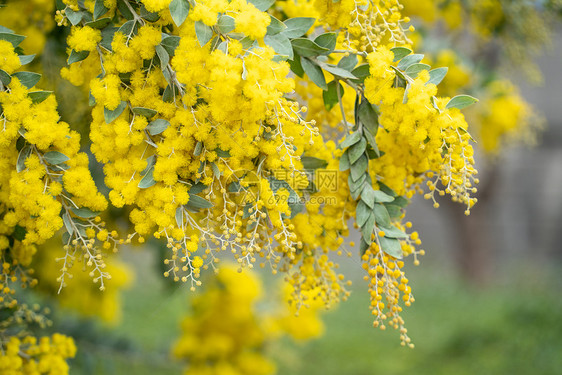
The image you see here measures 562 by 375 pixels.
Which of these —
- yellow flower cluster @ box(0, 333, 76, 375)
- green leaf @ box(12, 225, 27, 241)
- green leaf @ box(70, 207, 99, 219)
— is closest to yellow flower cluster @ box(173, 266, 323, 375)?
yellow flower cluster @ box(0, 333, 76, 375)

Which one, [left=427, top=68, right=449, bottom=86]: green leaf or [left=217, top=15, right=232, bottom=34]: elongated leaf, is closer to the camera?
[left=217, top=15, right=232, bottom=34]: elongated leaf

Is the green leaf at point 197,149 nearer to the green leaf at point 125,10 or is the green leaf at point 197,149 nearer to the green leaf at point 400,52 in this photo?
the green leaf at point 125,10

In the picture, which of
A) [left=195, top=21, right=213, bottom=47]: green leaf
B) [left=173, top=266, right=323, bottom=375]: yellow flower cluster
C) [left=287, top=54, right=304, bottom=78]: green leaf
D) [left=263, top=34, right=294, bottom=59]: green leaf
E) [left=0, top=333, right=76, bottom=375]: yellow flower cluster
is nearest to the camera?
[left=195, top=21, right=213, bottom=47]: green leaf

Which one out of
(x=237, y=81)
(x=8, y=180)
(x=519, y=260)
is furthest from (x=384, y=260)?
(x=519, y=260)

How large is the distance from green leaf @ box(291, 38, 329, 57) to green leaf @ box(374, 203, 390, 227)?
373mm

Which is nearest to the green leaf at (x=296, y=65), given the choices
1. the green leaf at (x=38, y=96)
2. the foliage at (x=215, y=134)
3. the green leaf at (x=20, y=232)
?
the foliage at (x=215, y=134)

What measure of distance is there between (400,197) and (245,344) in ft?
5.56

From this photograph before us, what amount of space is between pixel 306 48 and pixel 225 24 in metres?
0.22

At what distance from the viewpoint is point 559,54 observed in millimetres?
6312

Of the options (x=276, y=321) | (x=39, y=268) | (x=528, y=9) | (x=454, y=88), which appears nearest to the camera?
(x=528, y=9)

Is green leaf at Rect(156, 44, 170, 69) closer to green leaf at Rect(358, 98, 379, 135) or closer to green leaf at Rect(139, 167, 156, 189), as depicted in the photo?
green leaf at Rect(139, 167, 156, 189)

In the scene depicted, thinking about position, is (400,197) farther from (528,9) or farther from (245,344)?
(245,344)

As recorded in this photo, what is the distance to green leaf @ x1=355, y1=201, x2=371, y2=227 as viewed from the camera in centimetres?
116

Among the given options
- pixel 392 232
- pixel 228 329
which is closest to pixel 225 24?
pixel 392 232
